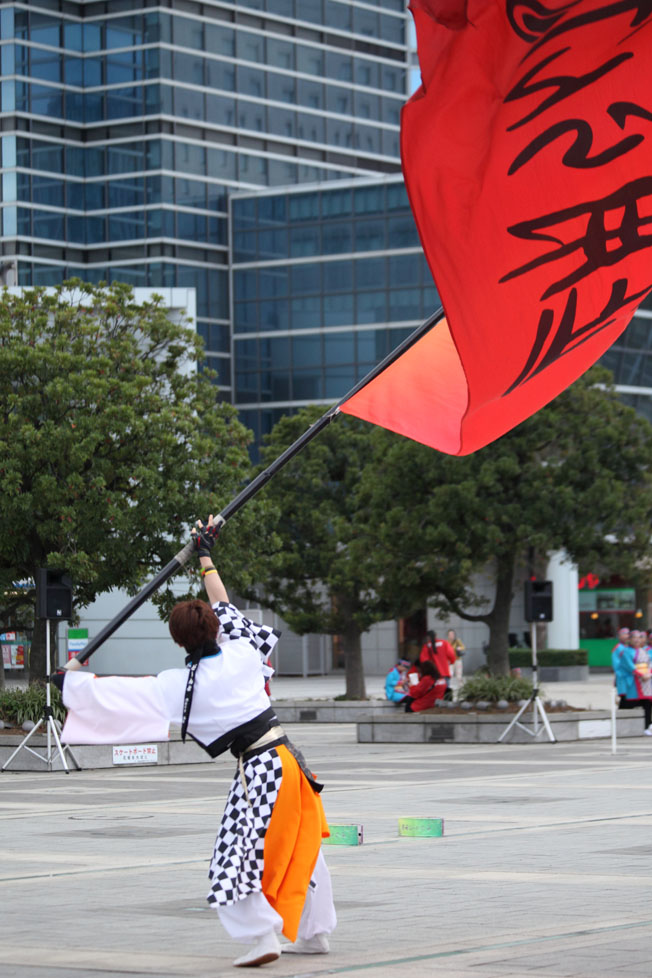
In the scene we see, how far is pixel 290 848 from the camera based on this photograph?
804cm

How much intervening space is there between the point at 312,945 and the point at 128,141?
72.3 metres

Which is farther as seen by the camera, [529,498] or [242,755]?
[529,498]

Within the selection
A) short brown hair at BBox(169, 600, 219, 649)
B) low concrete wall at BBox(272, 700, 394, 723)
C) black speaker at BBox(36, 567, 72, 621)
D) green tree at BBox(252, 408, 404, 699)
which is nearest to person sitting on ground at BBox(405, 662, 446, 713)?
green tree at BBox(252, 408, 404, 699)

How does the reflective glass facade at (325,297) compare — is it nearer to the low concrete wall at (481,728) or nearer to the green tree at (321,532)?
the green tree at (321,532)

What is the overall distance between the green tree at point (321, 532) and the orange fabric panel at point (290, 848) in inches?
1133

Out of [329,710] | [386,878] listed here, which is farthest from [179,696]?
[329,710]

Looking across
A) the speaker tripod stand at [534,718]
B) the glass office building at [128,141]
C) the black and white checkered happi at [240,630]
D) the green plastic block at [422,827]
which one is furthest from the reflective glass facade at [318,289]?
the black and white checkered happi at [240,630]

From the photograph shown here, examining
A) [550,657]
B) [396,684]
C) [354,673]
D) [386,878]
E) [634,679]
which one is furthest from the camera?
[550,657]

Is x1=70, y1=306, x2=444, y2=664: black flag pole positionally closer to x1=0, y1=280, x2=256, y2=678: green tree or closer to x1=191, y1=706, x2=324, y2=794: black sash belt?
x1=191, y1=706, x2=324, y2=794: black sash belt

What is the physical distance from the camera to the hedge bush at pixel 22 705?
85.6ft

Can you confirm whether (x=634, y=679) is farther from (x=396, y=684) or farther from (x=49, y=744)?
(x=49, y=744)

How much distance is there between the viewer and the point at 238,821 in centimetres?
811

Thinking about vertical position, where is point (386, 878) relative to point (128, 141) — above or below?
below

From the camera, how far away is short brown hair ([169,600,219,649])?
8211 mm
